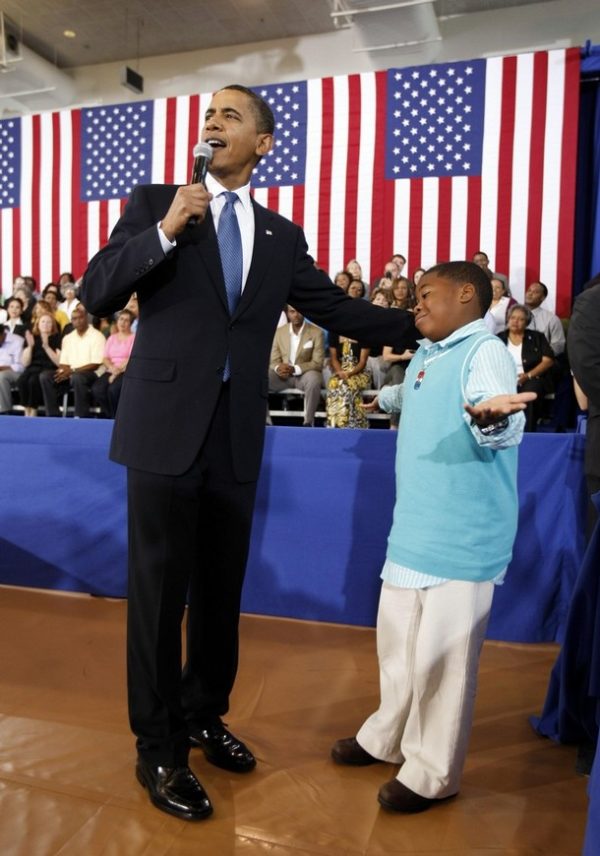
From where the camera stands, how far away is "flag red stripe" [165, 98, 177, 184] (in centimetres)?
1002

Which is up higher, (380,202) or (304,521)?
(380,202)

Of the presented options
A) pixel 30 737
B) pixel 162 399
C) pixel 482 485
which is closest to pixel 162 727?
pixel 30 737

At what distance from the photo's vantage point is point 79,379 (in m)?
7.43

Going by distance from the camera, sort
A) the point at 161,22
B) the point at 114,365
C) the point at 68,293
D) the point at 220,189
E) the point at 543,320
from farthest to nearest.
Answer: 1. the point at 161,22
2. the point at 68,293
3. the point at 114,365
4. the point at 543,320
5. the point at 220,189

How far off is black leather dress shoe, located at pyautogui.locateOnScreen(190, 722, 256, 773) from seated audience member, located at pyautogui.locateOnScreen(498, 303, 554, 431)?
524 centimetres

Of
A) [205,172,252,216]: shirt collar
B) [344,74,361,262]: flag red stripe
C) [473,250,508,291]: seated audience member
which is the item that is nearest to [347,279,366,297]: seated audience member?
[473,250,508,291]: seated audience member

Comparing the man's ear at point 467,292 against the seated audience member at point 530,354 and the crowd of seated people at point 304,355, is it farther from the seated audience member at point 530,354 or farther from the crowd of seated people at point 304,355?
the seated audience member at point 530,354

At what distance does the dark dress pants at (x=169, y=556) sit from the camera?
1.80 metres

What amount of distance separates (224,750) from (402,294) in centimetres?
560

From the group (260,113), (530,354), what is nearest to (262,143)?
(260,113)

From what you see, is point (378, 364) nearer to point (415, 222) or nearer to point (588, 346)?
point (415, 222)

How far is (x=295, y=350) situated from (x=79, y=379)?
2.31m

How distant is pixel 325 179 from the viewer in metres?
9.20

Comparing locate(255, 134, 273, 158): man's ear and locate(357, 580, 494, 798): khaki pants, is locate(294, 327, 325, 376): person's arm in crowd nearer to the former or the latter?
locate(255, 134, 273, 158): man's ear
